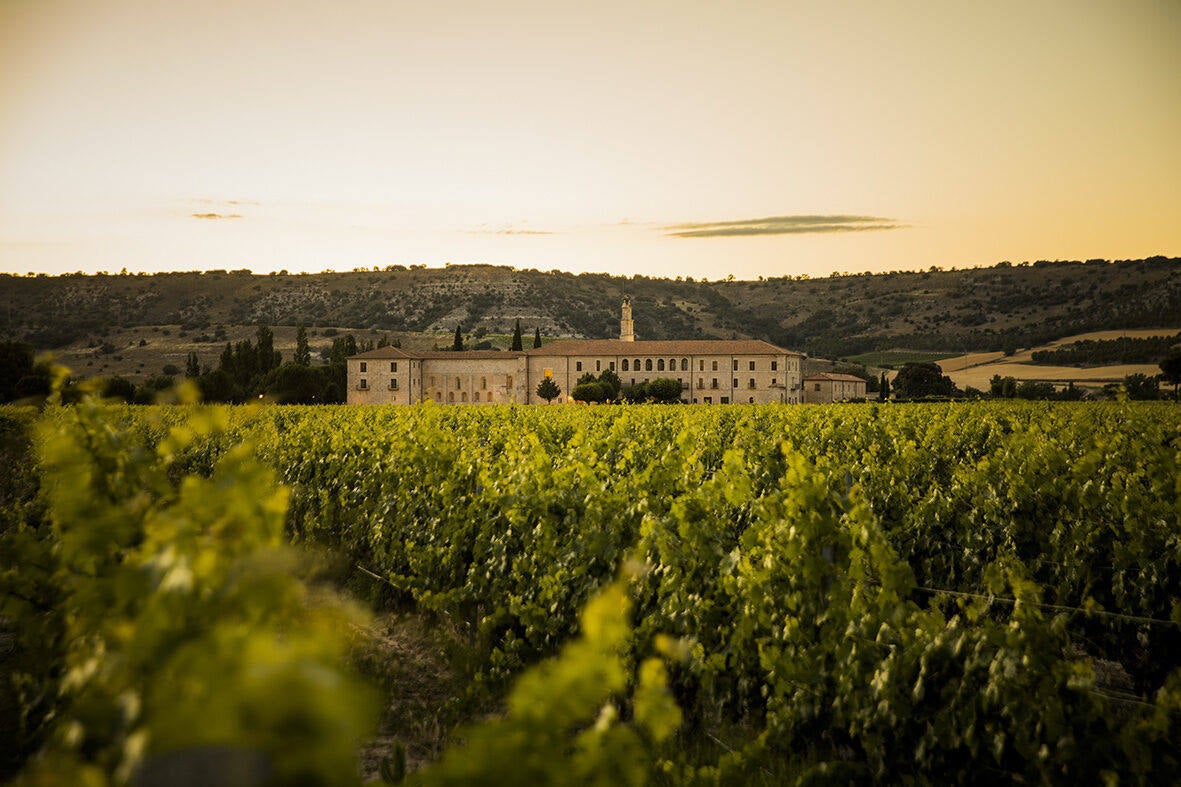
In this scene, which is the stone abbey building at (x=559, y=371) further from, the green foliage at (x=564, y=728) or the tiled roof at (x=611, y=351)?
the green foliage at (x=564, y=728)

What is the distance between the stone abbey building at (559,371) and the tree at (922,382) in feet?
46.7

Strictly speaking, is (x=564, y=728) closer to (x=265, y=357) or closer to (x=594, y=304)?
(x=265, y=357)

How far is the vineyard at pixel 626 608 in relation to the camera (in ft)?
4.50

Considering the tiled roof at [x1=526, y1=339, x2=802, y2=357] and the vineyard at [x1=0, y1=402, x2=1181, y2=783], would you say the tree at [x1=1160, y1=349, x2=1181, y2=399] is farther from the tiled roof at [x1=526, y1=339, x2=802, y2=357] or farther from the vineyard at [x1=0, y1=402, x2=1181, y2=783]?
the vineyard at [x1=0, y1=402, x2=1181, y2=783]

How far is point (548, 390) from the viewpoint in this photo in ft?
236

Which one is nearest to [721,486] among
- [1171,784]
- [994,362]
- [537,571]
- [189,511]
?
[537,571]

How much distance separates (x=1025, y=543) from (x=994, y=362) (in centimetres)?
10791

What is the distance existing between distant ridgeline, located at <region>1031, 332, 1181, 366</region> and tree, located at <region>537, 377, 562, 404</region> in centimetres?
5988

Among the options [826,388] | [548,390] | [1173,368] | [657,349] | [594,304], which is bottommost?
[826,388]

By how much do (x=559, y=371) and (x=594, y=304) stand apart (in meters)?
77.2

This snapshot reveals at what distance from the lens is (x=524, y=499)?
257 inches

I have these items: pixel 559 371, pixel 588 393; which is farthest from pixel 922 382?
pixel 588 393

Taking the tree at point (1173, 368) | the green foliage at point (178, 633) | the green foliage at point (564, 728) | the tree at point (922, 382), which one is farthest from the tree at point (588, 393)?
the green foliage at point (564, 728)

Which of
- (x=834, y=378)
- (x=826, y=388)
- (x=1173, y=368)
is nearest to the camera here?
(x=1173, y=368)
